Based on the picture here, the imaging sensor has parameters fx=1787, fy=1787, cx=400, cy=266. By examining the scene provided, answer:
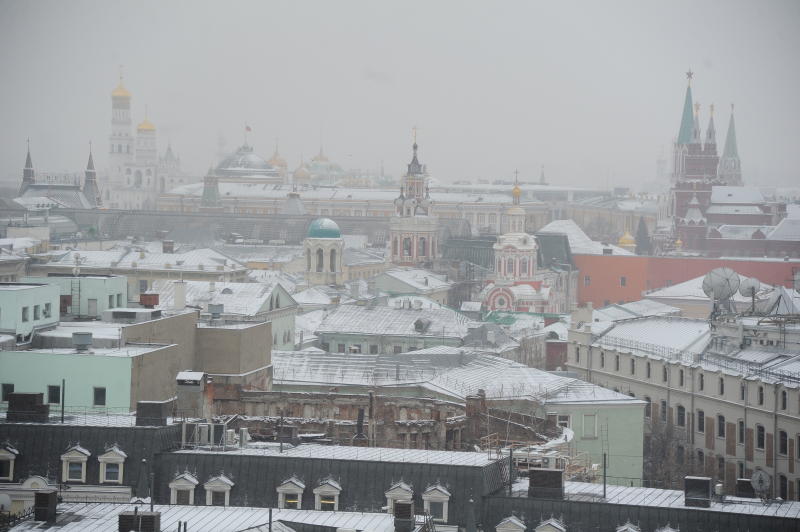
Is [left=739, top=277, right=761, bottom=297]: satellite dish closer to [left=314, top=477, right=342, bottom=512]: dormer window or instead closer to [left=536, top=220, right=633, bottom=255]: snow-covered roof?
[left=314, top=477, right=342, bottom=512]: dormer window

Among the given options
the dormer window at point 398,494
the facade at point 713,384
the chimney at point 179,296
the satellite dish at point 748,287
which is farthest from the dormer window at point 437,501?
the satellite dish at point 748,287

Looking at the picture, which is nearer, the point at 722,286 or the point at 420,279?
the point at 722,286

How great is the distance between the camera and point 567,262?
4606 inches

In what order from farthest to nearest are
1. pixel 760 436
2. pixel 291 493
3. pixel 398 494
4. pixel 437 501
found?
pixel 760 436 → pixel 291 493 → pixel 437 501 → pixel 398 494

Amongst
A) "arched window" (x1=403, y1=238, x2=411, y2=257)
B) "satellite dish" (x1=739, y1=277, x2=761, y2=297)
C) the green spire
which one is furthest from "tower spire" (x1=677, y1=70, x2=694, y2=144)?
"satellite dish" (x1=739, y1=277, x2=761, y2=297)

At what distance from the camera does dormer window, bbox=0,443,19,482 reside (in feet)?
101

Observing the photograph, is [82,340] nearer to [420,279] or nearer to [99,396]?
[99,396]

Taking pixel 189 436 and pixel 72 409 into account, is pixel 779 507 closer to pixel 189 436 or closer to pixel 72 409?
pixel 189 436

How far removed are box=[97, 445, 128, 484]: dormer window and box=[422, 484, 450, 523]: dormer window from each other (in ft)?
17.5

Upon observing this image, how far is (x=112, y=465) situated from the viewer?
30.6m

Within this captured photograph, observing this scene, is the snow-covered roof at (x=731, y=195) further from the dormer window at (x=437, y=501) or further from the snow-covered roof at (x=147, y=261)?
the dormer window at (x=437, y=501)

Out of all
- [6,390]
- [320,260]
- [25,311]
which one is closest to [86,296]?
[25,311]

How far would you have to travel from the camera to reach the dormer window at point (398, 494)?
28828mm

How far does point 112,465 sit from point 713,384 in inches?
1110
